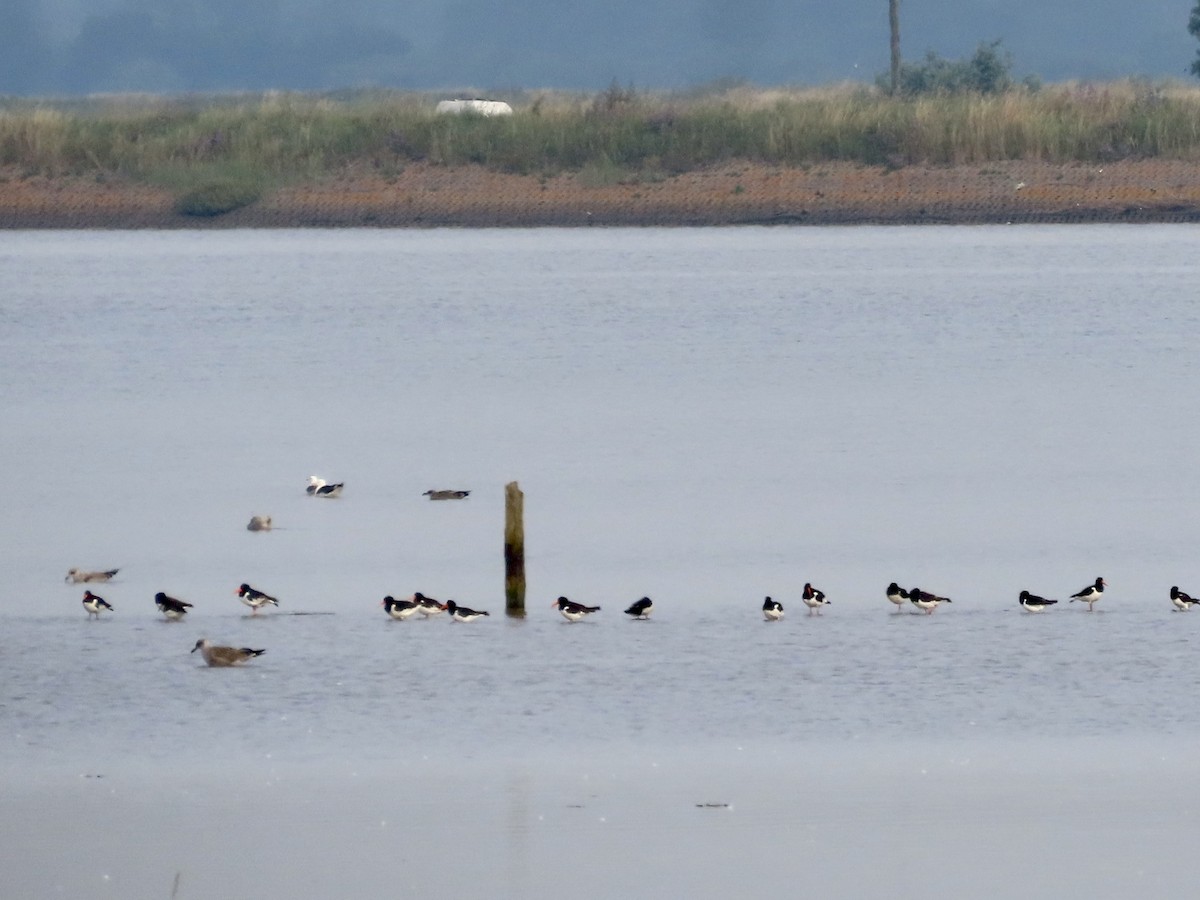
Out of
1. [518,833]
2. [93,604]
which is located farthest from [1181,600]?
[93,604]

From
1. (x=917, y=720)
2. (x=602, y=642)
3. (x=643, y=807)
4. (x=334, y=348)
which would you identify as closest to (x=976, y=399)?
(x=334, y=348)

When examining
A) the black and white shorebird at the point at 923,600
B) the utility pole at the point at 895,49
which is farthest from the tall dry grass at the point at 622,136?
the black and white shorebird at the point at 923,600

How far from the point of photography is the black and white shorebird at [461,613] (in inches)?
659

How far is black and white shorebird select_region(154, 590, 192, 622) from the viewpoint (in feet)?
56.0

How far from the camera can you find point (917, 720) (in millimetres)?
13781

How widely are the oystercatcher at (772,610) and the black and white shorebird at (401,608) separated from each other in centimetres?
221

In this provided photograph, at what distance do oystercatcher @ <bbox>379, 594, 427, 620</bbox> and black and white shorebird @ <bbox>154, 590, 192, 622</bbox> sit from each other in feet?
4.53

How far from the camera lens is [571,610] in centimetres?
1675

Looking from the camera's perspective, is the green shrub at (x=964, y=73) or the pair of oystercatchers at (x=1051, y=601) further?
the green shrub at (x=964, y=73)

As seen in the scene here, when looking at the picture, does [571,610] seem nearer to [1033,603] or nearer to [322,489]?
[1033,603]

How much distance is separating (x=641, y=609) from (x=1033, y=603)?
2.53m

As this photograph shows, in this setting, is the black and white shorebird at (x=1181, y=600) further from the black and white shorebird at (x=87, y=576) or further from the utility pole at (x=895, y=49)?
the utility pole at (x=895, y=49)

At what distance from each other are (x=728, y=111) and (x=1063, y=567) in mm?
35225

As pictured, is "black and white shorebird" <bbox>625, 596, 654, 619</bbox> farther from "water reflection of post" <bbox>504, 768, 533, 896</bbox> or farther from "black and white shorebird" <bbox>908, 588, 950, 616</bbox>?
"water reflection of post" <bbox>504, 768, 533, 896</bbox>
